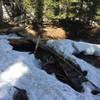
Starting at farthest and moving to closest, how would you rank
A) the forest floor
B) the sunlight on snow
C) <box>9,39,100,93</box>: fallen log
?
<box>9,39,100,93</box>: fallen log < the sunlight on snow < the forest floor

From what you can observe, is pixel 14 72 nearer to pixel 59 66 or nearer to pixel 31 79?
pixel 31 79

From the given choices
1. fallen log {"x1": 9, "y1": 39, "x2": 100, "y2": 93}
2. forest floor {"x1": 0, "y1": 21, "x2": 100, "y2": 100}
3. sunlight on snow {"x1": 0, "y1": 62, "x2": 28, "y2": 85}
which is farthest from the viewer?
fallen log {"x1": 9, "y1": 39, "x2": 100, "y2": 93}

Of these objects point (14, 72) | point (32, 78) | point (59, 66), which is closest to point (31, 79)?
point (32, 78)

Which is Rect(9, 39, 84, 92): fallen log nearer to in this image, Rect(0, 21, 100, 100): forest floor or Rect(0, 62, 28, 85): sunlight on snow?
Rect(0, 21, 100, 100): forest floor

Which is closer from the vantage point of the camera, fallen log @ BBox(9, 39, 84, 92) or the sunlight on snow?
the sunlight on snow

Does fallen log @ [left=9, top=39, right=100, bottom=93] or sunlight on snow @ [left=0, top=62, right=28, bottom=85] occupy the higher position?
sunlight on snow @ [left=0, top=62, right=28, bottom=85]

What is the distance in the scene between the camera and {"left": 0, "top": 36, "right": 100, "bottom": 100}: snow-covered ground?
33.6ft

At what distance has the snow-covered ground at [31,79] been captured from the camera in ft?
33.6

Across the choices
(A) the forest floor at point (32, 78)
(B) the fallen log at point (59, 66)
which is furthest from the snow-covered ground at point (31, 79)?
(B) the fallen log at point (59, 66)

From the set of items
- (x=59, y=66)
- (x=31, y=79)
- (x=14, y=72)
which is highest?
(x=14, y=72)

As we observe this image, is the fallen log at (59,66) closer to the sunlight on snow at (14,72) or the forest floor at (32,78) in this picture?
the forest floor at (32,78)

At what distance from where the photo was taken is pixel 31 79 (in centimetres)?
1088

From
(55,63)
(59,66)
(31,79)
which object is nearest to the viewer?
(31,79)

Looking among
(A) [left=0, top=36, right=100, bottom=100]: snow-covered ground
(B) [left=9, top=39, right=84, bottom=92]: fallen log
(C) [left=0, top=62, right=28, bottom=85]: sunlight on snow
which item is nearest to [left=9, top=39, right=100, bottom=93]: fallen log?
(B) [left=9, top=39, right=84, bottom=92]: fallen log
